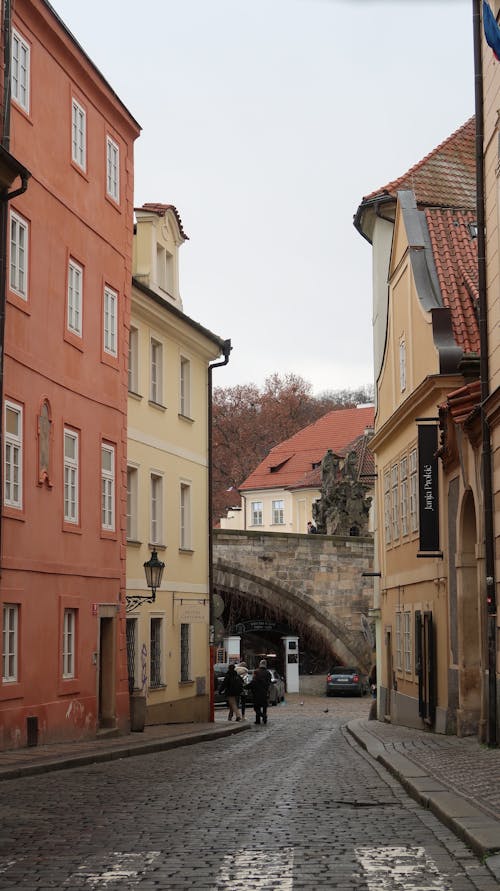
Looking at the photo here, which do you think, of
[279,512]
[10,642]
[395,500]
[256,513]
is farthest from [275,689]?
[256,513]

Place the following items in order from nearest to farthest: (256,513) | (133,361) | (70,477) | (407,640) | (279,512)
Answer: (70,477) < (133,361) < (407,640) < (279,512) < (256,513)

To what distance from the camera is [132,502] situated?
2911 cm

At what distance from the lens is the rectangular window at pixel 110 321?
25.5 m

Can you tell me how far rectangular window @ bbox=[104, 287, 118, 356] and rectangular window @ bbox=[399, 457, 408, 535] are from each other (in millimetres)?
7958

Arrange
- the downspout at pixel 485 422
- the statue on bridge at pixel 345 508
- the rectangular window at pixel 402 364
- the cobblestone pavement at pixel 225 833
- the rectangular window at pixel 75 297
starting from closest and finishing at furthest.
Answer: the cobblestone pavement at pixel 225 833
the downspout at pixel 485 422
the rectangular window at pixel 75 297
the rectangular window at pixel 402 364
the statue on bridge at pixel 345 508

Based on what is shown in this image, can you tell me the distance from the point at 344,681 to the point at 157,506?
26694 millimetres

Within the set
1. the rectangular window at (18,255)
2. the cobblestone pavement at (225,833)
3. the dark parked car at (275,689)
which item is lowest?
the dark parked car at (275,689)

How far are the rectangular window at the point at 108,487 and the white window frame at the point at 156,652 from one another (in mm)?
5093

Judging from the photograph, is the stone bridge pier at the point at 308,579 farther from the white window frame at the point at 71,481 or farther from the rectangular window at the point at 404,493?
the white window frame at the point at 71,481

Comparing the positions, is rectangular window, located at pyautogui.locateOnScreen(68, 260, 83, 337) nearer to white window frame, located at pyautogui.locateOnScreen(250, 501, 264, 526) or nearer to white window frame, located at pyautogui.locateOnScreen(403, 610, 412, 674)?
white window frame, located at pyautogui.locateOnScreen(403, 610, 412, 674)

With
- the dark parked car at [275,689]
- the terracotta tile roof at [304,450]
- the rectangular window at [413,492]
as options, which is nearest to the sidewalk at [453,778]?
the rectangular window at [413,492]

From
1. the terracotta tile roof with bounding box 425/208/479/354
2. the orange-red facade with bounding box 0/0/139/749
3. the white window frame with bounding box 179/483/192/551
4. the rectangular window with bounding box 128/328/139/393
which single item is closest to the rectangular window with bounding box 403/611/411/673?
the white window frame with bounding box 179/483/192/551

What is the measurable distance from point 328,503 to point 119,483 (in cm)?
4322

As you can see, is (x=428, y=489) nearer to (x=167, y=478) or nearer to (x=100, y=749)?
(x=167, y=478)
